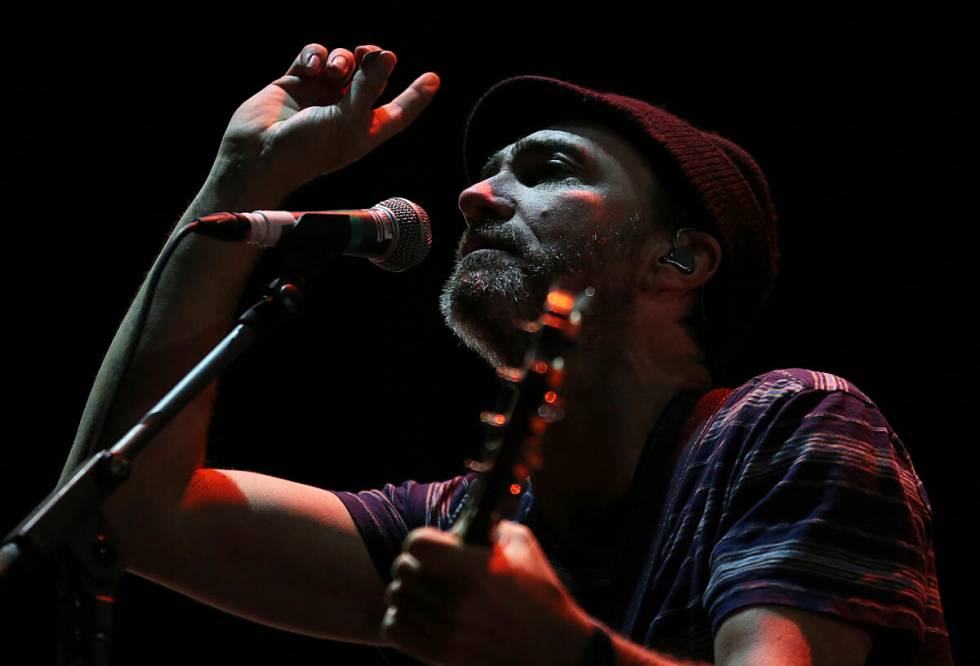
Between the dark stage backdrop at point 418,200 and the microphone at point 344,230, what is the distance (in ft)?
4.85

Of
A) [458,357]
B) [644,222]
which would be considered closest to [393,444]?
[458,357]

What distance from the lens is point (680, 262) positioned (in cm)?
250

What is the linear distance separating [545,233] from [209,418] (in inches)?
32.7

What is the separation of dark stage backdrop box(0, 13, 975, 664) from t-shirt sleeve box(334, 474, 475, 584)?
767 millimetres

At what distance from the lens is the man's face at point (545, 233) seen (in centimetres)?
231

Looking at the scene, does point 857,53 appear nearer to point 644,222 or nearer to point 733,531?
point 644,222

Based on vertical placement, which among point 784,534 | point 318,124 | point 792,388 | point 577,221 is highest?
point 318,124

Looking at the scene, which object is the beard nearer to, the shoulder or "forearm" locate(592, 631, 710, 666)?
the shoulder

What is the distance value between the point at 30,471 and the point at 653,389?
6.36ft

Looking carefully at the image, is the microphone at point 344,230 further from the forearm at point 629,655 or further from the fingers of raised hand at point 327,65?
the forearm at point 629,655

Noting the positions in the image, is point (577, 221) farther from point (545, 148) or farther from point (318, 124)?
point (318, 124)

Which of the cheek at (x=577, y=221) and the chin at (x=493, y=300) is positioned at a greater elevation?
the cheek at (x=577, y=221)

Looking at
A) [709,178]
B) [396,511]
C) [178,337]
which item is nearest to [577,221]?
[709,178]

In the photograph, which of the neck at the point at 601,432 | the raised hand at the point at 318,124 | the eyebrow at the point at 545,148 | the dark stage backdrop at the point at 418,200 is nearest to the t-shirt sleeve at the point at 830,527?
the neck at the point at 601,432
